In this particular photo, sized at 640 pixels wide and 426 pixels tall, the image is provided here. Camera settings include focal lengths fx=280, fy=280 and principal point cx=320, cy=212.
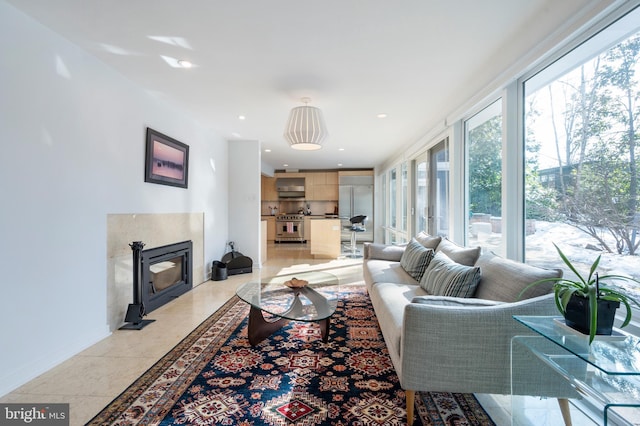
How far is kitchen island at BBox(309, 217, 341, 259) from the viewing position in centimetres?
683

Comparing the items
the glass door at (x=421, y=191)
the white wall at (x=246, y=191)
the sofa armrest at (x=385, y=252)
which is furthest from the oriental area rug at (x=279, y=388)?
the white wall at (x=246, y=191)

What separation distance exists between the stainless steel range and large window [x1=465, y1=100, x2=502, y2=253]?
6.69 meters

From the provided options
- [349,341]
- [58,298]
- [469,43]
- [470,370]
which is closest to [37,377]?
[58,298]

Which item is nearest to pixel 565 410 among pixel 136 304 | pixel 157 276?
pixel 136 304

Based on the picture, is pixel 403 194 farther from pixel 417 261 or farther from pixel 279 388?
pixel 279 388

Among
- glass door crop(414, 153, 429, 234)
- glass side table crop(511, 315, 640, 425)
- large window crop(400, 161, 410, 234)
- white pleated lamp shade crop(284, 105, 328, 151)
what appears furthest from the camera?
large window crop(400, 161, 410, 234)

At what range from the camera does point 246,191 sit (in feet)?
18.2

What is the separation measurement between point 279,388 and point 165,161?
9.92 ft

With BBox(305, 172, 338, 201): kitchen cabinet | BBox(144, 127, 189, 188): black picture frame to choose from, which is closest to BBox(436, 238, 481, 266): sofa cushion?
BBox(144, 127, 189, 188): black picture frame

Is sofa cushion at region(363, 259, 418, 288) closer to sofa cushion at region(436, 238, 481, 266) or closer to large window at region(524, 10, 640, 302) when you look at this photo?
sofa cushion at region(436, 238, 481, 266)

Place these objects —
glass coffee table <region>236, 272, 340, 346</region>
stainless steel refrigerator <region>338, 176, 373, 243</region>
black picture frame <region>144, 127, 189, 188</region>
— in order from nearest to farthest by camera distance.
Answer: glass coffee table <region>236, 272, 340, 346</region> < black picture frame <region>144, 127, 189, 188</region> < stainless steel refrigerator <region>338, 176, 373, 243</region>

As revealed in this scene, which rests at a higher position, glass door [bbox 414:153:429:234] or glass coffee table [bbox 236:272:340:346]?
glass door [bbox 414:153:429:234]

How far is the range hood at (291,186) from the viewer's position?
375 inches

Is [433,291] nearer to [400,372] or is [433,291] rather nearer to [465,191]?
[400,372]
